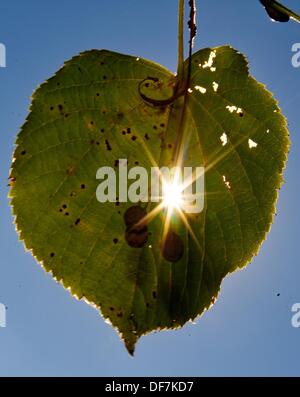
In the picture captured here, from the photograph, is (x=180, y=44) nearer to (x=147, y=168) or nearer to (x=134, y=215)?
(x=147, y=168)

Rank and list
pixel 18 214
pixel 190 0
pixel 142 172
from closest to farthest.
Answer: pixel 190 0 < pixel 18 214 < pixel 142 172

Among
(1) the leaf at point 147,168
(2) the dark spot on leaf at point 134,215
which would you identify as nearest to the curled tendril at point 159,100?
(1) the leaf at point 147,168

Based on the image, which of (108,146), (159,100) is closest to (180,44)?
(159,100)

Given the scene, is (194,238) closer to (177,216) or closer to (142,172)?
(177,216)

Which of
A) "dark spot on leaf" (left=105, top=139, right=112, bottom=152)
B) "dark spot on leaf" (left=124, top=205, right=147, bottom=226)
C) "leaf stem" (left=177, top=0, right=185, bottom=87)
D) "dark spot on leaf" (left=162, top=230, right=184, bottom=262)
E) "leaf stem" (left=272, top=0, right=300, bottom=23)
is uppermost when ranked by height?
"leaf stem" (left=177, top=0, right=185, bottom=87)

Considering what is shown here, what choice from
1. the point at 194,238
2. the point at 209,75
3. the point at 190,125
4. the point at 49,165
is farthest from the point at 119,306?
the point at 209,75

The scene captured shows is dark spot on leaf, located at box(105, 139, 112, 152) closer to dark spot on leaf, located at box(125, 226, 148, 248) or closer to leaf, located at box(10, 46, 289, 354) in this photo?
leaf, located at box(10, 46, 289, 354)

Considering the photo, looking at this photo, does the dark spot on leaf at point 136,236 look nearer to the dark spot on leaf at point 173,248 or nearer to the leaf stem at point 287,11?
the dark spot on leaf at point 173,248

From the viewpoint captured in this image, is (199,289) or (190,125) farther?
(190,125)

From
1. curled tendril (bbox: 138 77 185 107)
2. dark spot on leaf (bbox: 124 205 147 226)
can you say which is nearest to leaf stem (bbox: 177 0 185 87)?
curled tendril (bbox: 138 77 185 107)
